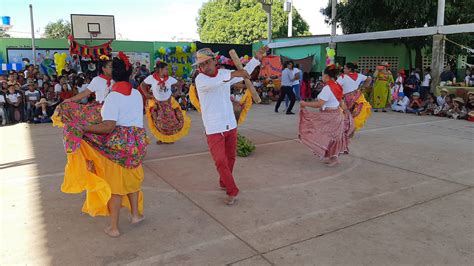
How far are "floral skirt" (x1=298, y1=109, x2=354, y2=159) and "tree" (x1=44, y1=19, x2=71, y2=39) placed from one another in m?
42.4

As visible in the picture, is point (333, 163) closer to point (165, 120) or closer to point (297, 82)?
point (165, 120)

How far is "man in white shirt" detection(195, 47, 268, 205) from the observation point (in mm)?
3955

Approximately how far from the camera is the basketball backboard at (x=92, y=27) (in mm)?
16641

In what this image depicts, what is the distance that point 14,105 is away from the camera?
10656mm

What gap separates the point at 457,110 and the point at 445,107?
379 millimetres

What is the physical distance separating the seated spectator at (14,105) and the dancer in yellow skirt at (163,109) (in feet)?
18.0

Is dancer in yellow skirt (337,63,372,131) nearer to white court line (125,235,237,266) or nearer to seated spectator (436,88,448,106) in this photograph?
white court line (125,235,237,266)

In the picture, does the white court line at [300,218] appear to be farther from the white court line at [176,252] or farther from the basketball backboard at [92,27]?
the basketball backboard at [92,27]

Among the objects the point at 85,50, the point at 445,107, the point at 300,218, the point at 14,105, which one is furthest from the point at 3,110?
the point at 445,107

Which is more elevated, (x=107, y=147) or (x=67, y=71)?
(x=67, y=71)

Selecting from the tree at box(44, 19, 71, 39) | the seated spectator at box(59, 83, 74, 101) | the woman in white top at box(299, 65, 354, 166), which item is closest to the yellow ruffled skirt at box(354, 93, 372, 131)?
the woman in white top at box(299, 65, 354, 166)

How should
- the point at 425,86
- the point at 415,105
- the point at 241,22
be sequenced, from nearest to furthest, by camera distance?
the point at 415,105
the point at 425,86
the point at 241,22

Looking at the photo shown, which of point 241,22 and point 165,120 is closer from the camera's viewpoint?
point 165,120

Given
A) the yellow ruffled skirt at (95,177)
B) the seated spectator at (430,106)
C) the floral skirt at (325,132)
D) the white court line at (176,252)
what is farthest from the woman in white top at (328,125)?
the seated spectator at (430,106)
